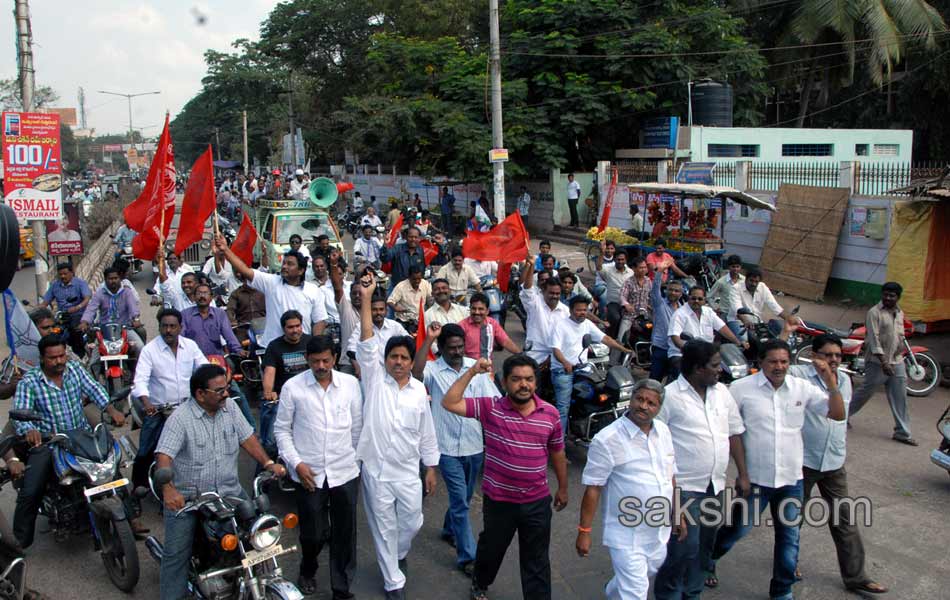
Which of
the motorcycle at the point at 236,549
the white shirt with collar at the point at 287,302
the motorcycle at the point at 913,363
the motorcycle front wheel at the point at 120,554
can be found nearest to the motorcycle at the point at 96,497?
the motorcycle front wheel at the point at 120,554

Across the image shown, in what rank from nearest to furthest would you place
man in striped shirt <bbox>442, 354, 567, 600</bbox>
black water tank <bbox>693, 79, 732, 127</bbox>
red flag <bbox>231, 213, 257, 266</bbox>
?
man in striped shirt <bbox>442, 354, 567, 600</bbox> < red flag <bbox>231, 213, 257, 266</bbox> < black water tank <bbox>693, 79, 732, 127</bbox>

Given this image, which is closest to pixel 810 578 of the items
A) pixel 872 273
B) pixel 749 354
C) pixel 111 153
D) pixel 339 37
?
pixel 749 354

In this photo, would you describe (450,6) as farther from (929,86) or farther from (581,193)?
(929,86)

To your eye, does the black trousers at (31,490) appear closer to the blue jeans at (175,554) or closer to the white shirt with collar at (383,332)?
the blue jeans at (175,554)

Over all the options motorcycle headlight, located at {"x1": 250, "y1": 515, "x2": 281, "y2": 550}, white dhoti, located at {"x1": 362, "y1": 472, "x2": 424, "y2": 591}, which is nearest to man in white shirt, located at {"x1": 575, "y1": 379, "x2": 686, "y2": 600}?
white dhoti, located at {"x1": 362, "y1": 472, "x2": 424, "y2": 591}

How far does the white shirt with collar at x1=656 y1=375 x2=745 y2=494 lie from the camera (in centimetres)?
469

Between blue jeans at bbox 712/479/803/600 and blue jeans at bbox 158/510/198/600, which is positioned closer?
blue jeans at bbox 158/510/198/600

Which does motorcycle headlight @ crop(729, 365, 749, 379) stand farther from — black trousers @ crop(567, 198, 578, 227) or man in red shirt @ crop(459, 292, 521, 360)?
black trousers @ crop(567, 198, 578, 227)

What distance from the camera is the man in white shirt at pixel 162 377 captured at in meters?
6.29

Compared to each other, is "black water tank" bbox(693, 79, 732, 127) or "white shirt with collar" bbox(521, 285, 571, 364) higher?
"black water tank" bbox(693, 79, 732, 127)

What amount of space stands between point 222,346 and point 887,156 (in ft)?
82.9

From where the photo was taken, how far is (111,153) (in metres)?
122

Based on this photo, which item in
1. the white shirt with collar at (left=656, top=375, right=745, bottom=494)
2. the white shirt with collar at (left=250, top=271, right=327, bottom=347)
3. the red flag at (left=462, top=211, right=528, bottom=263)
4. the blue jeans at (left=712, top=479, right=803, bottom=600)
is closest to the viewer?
the white shirt with collar at (left=656, top=375, right=745, bottom=494)

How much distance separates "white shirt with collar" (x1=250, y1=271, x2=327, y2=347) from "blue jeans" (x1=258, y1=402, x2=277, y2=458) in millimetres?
1541
